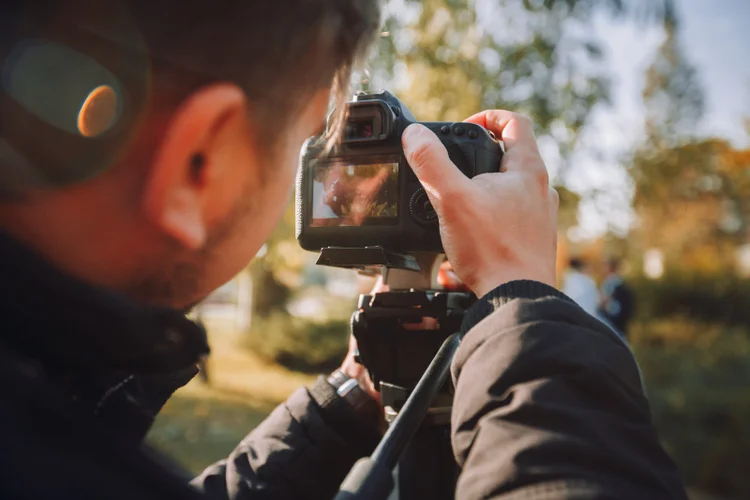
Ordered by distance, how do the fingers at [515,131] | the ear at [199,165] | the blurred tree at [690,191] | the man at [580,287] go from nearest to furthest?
the ear at [199,165]
the fingers at [515,131]
the man at [580,287]
the blurred tree at [690,191]

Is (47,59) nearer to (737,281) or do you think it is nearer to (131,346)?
(131,346)

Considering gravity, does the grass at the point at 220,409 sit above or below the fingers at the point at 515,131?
below

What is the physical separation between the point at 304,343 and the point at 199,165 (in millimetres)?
7869

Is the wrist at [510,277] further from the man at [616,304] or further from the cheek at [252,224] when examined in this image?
the man at [616,304]

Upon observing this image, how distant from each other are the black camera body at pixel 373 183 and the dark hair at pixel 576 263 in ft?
18.2

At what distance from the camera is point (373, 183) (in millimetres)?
1312

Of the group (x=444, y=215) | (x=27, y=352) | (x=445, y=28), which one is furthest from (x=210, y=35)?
(x=445, y=28)

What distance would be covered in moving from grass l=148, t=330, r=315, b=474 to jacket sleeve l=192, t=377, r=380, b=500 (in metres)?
2.60

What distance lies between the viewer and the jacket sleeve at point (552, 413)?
0.70 metres

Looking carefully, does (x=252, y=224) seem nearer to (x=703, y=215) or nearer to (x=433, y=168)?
(x=433, y=168)

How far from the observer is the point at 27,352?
0.61 m

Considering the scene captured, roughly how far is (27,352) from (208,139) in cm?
28

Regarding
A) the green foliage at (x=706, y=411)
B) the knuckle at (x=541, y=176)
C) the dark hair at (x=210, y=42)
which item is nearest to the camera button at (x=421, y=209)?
the knuckle at (x=541, y=176)

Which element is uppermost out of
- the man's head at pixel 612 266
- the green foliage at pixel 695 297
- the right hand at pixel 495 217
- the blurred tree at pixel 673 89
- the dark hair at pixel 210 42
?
the blurred tree at pixel 673 89
